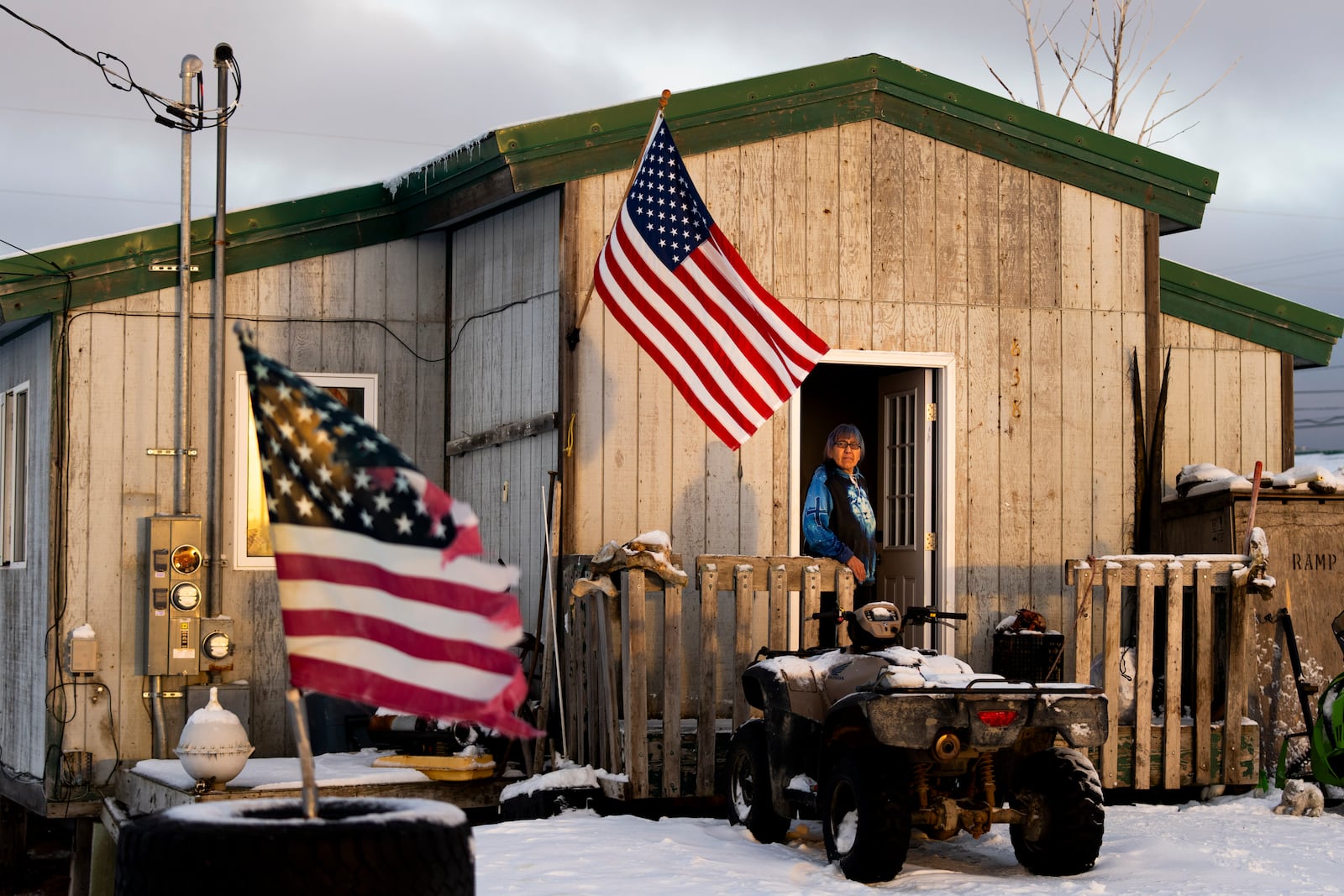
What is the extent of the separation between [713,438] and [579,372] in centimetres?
96

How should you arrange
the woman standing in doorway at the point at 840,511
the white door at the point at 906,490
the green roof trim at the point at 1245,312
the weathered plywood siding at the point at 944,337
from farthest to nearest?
the green roof trim at the point at 1245,312
the white door at the point at 906,490
the weathered plywood siding at the point at 944,337
the woman standing in doorway at the point at 840,511

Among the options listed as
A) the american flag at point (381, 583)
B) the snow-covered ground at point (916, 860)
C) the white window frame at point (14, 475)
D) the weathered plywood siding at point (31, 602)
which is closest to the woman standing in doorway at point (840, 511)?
the snow-covered ground at point (916, 860)

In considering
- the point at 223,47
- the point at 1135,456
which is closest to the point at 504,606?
the point at 1135,456

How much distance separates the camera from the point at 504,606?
12.8ft

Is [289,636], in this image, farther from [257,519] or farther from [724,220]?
[257,519]

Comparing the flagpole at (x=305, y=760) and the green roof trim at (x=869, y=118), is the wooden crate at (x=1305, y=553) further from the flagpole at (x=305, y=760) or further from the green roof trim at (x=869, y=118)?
the flagpole at (x=305, y=760)

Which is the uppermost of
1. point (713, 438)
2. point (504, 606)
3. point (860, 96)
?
point (860, 96)

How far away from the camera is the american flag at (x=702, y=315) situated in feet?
30.3

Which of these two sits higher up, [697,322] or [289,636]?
[697,322]

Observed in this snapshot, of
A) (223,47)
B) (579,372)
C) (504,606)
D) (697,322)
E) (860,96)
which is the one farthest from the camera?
(223,47)

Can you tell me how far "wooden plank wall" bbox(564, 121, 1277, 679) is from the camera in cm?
1013

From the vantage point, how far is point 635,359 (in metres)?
10.2

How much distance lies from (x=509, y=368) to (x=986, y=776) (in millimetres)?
5081

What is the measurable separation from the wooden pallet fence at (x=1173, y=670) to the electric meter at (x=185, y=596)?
5.88m
